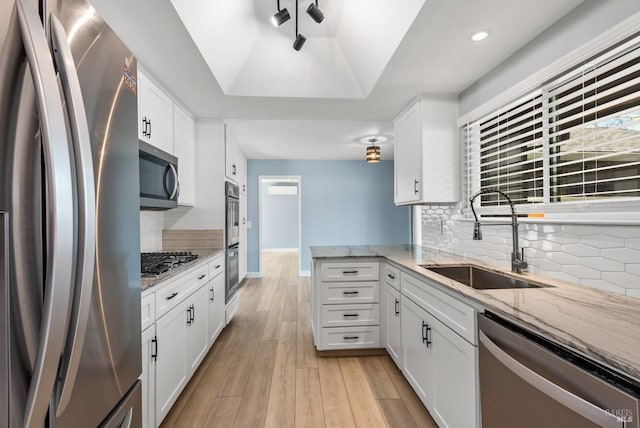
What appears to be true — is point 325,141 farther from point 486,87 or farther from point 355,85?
point 486,87

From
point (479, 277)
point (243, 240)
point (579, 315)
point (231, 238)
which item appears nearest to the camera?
point (579, 315)

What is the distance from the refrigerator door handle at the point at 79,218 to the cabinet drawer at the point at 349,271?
6.65 ft


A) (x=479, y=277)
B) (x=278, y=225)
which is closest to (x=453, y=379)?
(x=479, y=277)

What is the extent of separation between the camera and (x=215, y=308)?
275cm

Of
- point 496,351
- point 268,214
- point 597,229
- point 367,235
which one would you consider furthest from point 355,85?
point 268,214

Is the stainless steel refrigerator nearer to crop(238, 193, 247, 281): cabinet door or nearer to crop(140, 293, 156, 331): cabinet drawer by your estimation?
crop(140, 293, 156, 331): cabinet drawer

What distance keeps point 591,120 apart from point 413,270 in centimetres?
118

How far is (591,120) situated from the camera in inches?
58.0

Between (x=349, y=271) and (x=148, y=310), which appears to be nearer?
(x=148, y=310)

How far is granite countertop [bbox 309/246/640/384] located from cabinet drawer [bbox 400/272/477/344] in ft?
0.23

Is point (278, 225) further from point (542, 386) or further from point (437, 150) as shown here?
point (542, 386)

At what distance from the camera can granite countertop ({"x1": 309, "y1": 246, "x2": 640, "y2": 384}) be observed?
2.56ft

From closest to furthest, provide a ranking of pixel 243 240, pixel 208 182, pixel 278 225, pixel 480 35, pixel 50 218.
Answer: pixel 50 218
pixel 480 35
pixel 208 182
pixel 243 240
pixel 278 225

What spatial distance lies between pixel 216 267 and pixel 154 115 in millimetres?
1381
